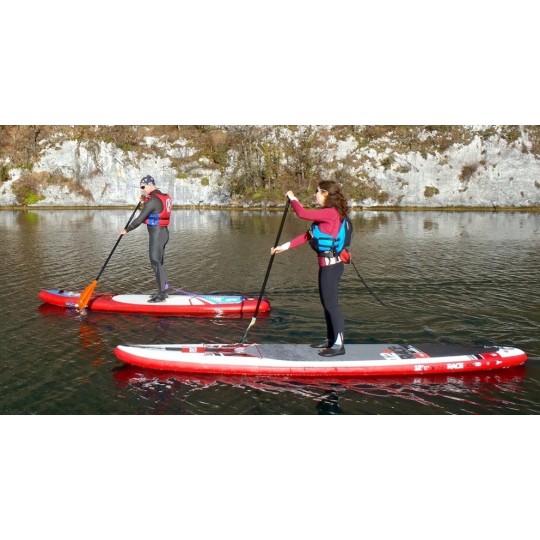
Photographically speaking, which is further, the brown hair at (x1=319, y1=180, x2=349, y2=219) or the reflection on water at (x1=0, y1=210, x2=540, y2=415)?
the brown hair at (x1=319, y1=180, x2=349, y2=219)

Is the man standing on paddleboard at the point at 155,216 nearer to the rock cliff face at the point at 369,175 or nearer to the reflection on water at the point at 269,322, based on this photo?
the reflection on water at the point at 269,322

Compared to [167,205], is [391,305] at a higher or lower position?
lower

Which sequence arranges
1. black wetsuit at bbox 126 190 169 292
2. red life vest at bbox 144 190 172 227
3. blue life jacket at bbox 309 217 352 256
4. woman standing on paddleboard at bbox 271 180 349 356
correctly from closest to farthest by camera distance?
woman standing on paddleboard at bbox 271 180 349 356, blue life jacket at bbox 309 217 352 256, black wetsuit at bbox 126 190 169 292, red life vest at bbox 144 190 172 227

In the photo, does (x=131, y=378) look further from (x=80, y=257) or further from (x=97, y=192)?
(x=97, y=192)

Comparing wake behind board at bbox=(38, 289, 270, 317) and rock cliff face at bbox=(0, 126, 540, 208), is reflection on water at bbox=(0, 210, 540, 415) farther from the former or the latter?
rock cliff face at bbox=(0, 126, 540, 208)

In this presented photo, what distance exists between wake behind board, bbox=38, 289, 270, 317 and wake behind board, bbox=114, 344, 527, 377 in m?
4.23

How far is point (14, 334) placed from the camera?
13031 mm

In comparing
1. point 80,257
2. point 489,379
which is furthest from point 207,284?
point 489,379

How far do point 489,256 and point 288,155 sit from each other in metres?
44.0

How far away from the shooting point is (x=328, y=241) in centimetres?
995

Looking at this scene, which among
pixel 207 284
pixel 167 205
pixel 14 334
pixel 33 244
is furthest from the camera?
pixel 33 244

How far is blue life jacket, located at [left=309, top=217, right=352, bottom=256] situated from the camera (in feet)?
32.6

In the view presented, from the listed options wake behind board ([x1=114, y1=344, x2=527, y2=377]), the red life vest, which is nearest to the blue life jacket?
wake behind board ([x1=114, y1=344, x2=527, y2=377])

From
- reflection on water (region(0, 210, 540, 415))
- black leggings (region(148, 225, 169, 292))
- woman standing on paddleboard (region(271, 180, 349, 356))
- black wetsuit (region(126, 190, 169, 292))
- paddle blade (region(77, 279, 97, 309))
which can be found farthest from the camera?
paddle blade (region(77, 279, 97, 309))
